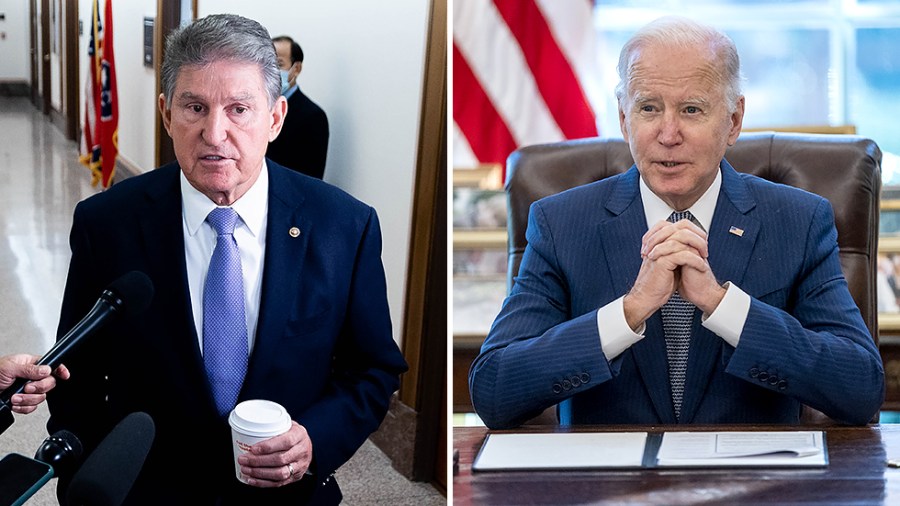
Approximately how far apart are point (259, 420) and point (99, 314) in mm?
310

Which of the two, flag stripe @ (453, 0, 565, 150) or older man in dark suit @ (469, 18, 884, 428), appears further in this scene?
flag stripe @ (453, 0, 565, 150)

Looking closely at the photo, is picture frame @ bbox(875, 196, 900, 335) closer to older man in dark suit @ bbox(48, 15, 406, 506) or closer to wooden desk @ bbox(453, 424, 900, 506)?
wooden desk @ bbox(453, 424, 900, 506)

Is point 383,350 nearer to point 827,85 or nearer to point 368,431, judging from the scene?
point 368,431

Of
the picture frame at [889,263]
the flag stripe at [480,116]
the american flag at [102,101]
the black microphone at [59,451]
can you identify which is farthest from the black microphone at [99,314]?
the american flag at [102,101]

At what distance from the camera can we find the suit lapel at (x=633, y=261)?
1904 mm

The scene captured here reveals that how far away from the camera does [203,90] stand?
5.58 ft

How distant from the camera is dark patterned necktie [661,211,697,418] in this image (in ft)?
6.27

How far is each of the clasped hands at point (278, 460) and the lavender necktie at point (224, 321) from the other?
15 centimetres

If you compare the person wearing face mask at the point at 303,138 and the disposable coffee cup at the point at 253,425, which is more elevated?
the person wearing face mask at the point at 303,138

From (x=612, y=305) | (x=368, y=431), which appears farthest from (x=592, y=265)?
(x=368, y=431)

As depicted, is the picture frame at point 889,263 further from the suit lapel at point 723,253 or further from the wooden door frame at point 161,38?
the wooden door frame at point 161,38

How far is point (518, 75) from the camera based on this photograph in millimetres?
3559

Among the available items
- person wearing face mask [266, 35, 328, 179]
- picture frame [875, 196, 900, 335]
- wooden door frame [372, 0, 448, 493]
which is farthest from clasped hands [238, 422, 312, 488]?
person wearing face mask [266, 35, 328, 179]

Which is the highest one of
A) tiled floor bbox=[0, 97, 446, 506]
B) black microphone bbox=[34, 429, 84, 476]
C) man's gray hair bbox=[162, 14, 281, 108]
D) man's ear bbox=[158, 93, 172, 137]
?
man's gray hair bbox=[162, 14, 281, 108]
